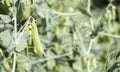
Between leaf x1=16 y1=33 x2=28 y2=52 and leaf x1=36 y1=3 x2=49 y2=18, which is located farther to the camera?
leaf x1=36 y1=3 x2=49 y2=18

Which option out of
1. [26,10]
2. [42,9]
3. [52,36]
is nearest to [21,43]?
[26,10]

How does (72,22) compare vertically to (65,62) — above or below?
above

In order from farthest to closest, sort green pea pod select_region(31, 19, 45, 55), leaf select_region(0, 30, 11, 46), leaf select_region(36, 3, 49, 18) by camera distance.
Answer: leaf select_region(36, 3, 49, 18), leaf select_region(0, 30, 11, 46), green pea pod select_region(31, 19, 45, 55)

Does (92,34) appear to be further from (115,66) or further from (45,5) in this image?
(115,66)

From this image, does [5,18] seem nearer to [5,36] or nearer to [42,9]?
[5,36]

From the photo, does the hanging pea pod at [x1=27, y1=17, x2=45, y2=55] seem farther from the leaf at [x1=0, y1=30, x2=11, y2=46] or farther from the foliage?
the leaf at [x1=0, y1=30, x2=11, y2=46]

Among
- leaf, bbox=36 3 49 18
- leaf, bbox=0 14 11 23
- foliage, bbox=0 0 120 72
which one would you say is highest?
leaf, bbox=0 14 11 23

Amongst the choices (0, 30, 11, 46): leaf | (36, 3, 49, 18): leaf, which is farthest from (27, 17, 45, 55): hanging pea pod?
(36, 3, 49, 18): leaf

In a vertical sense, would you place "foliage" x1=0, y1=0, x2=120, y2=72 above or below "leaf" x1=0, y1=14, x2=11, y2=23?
below

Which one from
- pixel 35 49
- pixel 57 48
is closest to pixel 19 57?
pixel 35 49
